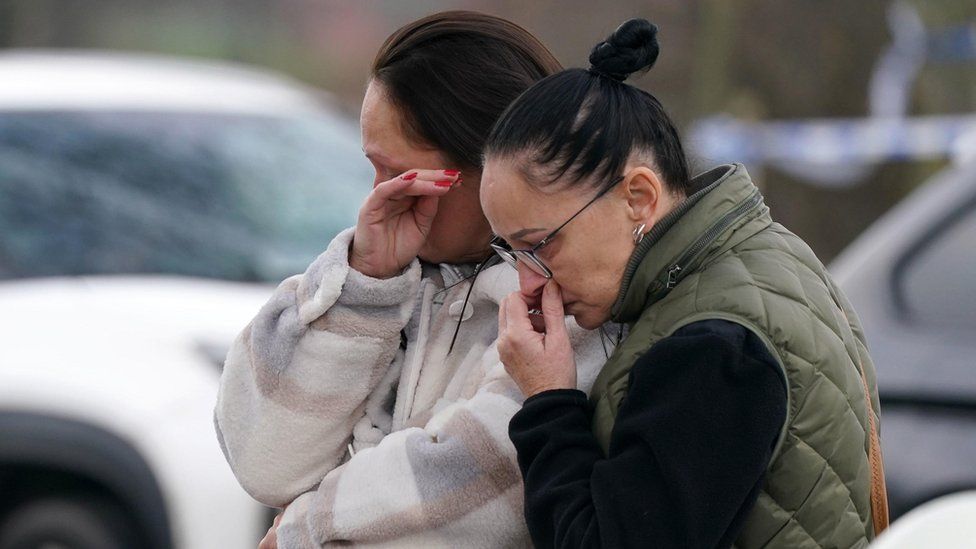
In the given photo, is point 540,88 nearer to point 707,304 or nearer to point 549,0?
point 707,304

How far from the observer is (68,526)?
4.39m

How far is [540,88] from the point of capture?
75.4 inches

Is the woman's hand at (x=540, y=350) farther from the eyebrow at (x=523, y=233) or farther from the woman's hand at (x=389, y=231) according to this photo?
the woman's hand at (x=389, y=231)

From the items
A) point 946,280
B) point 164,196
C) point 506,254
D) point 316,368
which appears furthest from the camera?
point 164,196

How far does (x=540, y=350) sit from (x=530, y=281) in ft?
0.34

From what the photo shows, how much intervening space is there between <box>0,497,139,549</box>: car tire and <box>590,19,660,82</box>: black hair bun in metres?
2.89

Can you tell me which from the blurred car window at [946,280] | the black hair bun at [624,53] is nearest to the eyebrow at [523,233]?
the black hair bun at [624,53]

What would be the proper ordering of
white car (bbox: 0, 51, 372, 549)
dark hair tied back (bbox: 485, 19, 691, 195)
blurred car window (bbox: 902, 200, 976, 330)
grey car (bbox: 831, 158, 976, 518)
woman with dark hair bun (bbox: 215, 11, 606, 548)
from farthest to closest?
white car (bbox: 0, 51, 372, 549) < blurred car window (bbox: 902, 200, 976, 330) < grey car (bbox: 831, 158, 976, 518) < woman with dark hair bun (bbox: 215, 11, 606, 548) < dark hair tied back (bbox: 485, 19, 691, 195)

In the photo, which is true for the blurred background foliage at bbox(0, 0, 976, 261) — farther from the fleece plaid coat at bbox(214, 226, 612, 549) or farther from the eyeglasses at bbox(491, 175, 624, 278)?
the eyeglasses at bbox(491, 175, 624, 278)

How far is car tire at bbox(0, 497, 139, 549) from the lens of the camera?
436 centimetres

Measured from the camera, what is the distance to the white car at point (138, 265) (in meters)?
4.23

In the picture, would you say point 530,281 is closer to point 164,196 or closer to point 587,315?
point 587,315

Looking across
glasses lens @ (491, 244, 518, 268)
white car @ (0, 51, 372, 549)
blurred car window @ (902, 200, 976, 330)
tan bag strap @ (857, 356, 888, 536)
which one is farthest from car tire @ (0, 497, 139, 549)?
tan bag strap @ (857, 356, 888, 536)

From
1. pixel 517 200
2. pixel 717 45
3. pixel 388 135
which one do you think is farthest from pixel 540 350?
pixel 717 45
